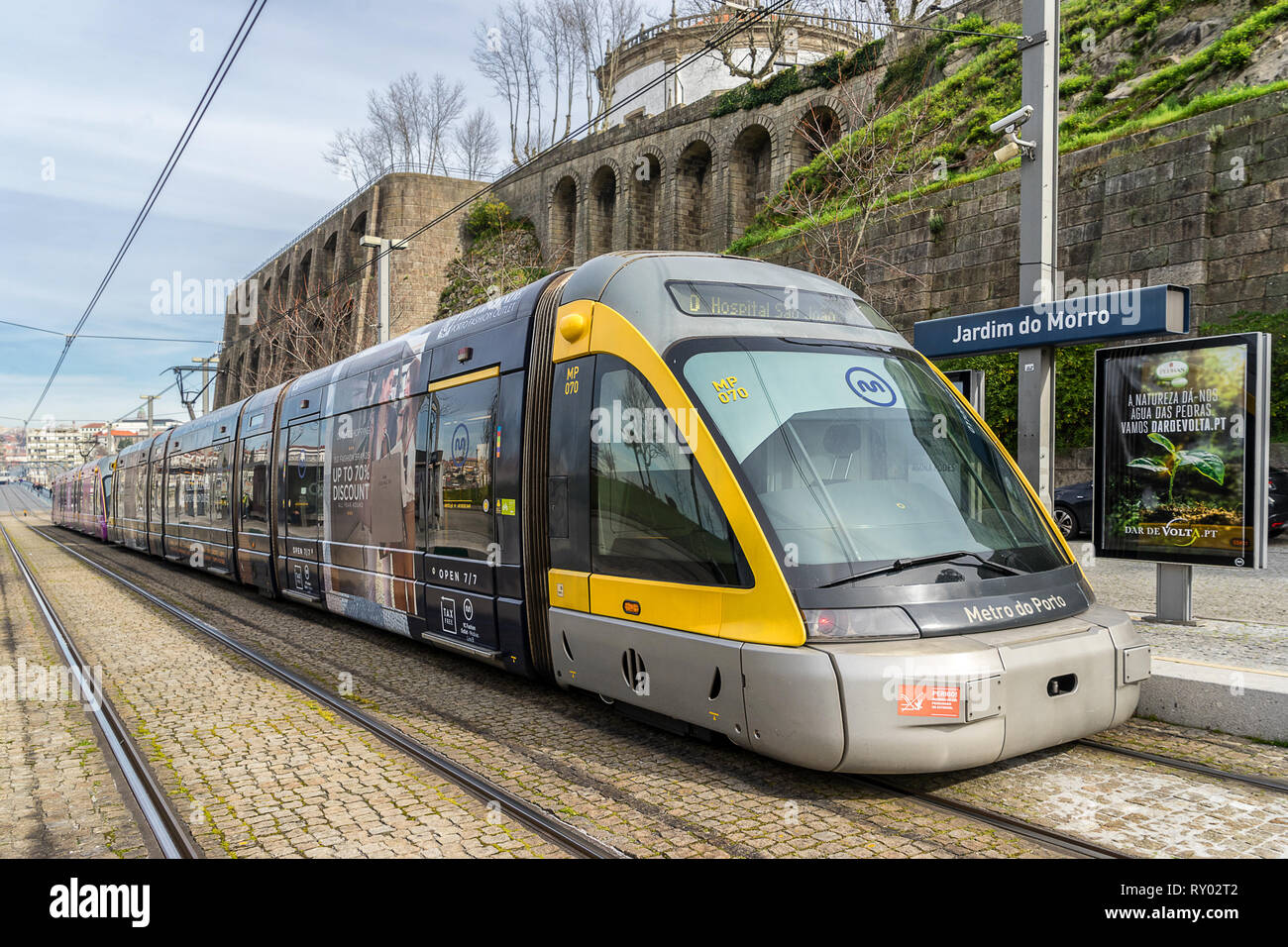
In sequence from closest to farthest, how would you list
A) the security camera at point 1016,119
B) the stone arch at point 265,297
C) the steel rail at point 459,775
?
the steel rail at point 459,775
the security camera at point 1016,119
the stone arch at point 265,297

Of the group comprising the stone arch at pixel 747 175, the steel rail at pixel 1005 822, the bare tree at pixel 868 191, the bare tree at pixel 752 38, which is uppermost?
the bare tree at pixel 752 38

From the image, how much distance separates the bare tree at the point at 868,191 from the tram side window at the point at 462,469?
14.3 metres

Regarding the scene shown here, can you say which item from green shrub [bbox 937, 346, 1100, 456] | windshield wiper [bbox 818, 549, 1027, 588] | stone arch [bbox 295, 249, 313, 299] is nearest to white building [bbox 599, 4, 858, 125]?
stone arch [bbox 295, 249, 313, 299]

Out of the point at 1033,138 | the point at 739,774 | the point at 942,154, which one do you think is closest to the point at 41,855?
the point at 739,774

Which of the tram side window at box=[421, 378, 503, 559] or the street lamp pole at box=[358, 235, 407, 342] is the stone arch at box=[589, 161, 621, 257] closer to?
the street lamp pole at box=[358, 235, 407, 342]

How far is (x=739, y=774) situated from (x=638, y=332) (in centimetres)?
Result: 248

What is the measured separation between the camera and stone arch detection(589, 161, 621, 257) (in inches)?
1832

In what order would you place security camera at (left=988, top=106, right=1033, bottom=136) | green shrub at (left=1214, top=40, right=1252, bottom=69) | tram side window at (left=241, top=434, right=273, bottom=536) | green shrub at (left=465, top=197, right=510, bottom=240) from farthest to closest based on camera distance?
green shrub at (left=465, top=197, right=510, bottom=240) < green shrub at (left=1214, top=40, right=1252, bottom=69) < tram side window at (left=241, top=434, right=273, bottom=536) < security camera at (left=988, top=106, right=1033, bottom=136)

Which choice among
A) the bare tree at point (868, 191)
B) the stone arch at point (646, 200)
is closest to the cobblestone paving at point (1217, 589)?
the bare tree at point (868, 191)

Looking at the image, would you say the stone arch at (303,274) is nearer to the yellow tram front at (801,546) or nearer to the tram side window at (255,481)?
the tram side window at (255,481)

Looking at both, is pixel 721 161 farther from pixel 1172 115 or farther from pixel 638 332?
pixel 638 332

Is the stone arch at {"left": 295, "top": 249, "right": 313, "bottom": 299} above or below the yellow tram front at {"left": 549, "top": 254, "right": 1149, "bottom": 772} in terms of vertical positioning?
above

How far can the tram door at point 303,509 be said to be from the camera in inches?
422

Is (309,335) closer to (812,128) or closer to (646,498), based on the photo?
(812,128)
